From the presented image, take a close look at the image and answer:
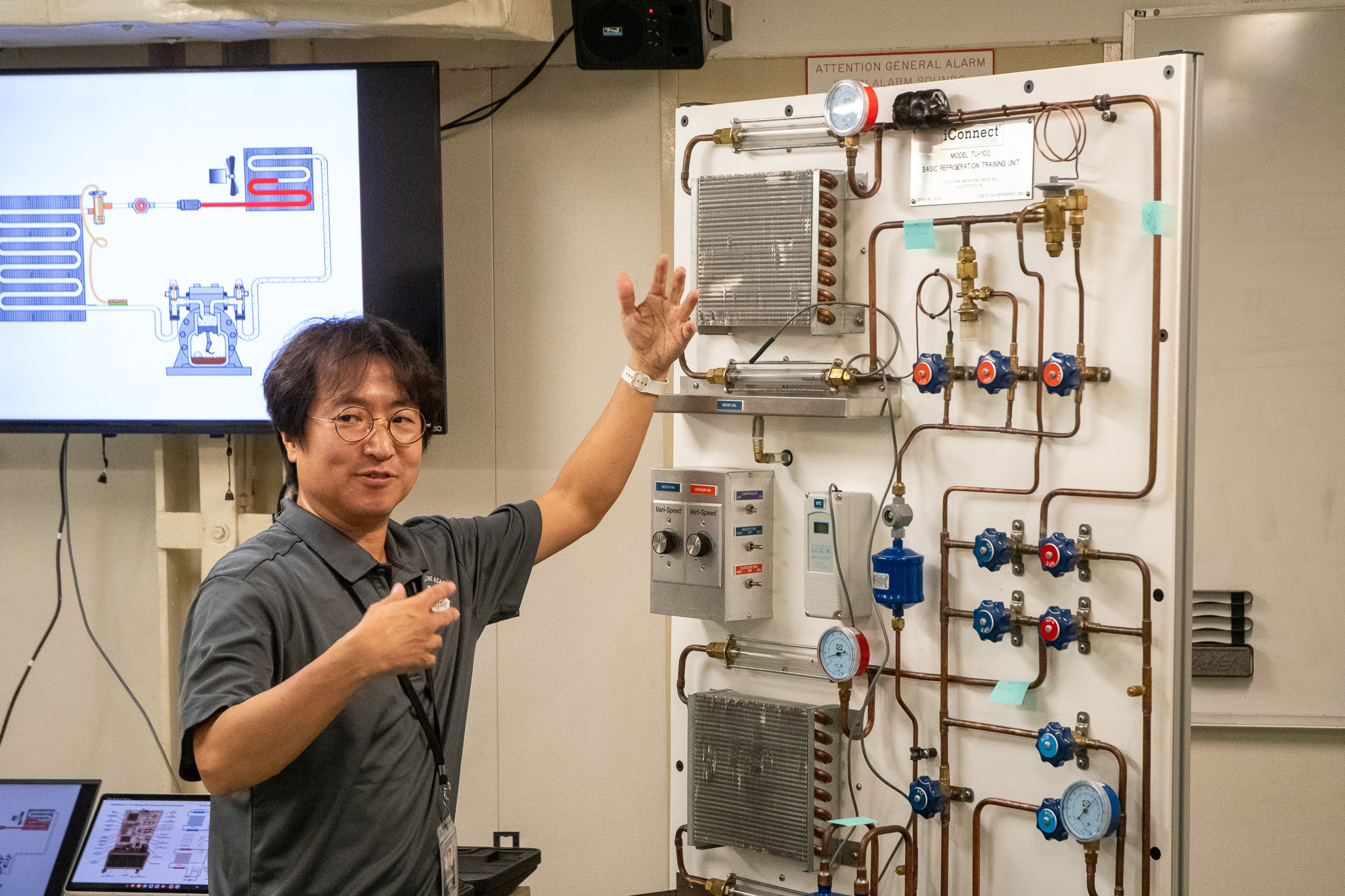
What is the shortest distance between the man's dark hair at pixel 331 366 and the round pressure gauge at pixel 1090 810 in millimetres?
1269

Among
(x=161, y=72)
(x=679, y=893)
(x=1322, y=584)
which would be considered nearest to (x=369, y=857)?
(x=679, y=893)

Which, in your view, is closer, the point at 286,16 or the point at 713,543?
the point at 713,543

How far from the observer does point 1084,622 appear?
6.28 ft

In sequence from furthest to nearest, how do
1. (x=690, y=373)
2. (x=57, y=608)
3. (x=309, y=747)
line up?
(x=57, y=608) → (x=690, y=373) → (x=309, y=747)

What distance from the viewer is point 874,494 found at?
2.13m

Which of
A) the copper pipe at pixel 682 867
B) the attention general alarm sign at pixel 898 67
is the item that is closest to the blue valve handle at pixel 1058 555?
the copper pipe at pixel 682 867

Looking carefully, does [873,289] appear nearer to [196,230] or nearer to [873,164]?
→ [873,164]

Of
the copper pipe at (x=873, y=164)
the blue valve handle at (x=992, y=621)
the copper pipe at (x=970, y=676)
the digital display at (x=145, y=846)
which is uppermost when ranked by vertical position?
the copper pipe at (x=873, y=164)

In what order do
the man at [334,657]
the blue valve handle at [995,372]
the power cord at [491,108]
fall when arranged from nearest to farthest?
the man at [334,657]
the blue valve handle at [995,372]
the power cord at [491,108]

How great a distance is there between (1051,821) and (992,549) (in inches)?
18.9

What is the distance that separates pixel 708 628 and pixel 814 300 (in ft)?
2.35

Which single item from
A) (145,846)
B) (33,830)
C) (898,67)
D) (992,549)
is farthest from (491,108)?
(33,830)

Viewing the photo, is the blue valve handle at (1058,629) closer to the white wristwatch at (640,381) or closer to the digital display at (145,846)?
the white wristwatch at (640,381)

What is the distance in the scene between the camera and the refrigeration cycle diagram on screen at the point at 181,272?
2.75m
